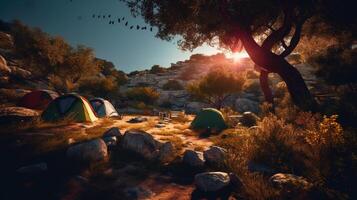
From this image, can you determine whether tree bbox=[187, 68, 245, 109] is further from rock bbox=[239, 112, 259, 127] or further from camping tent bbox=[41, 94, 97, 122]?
camping tent bbox=[41, 94, 97, 122]

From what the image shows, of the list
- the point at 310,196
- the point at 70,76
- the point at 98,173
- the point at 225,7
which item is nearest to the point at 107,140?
the point at 98,173

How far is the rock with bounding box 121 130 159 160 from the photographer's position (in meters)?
8.02

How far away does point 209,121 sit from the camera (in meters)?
15.6

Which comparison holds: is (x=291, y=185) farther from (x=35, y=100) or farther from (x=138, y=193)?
(x=35, y=100)

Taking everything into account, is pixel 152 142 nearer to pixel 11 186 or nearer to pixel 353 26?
pixel 11 186

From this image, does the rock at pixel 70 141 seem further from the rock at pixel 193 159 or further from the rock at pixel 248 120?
the rock at pixel 248 120

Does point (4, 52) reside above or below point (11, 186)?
above

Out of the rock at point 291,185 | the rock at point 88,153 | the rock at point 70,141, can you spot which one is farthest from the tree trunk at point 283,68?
the rock at point 70,141

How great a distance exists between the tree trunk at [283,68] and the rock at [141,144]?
28.9 feet

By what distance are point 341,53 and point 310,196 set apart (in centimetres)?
2146

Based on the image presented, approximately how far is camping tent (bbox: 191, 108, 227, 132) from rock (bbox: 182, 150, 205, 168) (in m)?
7.23

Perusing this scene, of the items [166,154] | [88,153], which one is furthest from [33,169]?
[166,154]

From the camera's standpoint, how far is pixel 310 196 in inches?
179

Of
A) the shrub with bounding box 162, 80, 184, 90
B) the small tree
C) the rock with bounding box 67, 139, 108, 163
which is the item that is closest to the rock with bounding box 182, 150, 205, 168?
the rock with bounding box 67, 139, 108, 163
